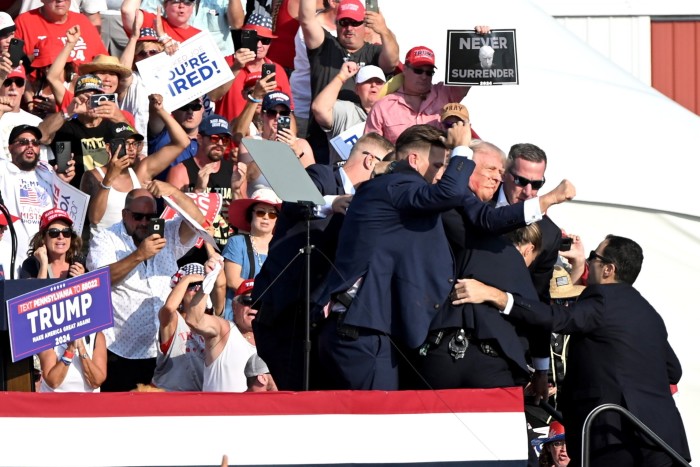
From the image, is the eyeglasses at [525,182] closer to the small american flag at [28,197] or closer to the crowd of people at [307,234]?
the crowd of people at [307,234]

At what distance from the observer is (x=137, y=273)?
955 centimetres

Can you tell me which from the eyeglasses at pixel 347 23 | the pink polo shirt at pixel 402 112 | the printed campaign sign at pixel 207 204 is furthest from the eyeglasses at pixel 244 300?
the eyeglasses at pixel 347 23

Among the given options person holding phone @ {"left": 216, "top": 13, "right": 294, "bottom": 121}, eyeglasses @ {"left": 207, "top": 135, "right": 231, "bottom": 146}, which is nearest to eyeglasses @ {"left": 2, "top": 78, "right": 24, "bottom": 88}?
eyeglasses @ {"left": 207, "top": 135, "right": 231, "bottom": 146}

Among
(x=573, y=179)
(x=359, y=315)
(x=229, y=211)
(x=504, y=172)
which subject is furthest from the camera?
(x=573, y=179)

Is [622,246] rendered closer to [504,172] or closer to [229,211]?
[504,172]

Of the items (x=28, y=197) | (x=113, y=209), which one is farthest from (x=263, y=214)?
(x=28, y=197)

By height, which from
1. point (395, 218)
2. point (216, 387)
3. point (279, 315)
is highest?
point (395, 218)

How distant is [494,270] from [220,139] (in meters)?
3.77

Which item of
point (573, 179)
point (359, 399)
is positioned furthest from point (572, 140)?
point (359, 399)

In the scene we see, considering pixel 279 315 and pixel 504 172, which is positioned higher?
pixel 504 172

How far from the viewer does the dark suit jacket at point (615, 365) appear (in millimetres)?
7492

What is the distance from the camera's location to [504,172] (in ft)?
26.4

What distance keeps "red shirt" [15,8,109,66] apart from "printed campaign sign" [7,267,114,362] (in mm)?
5214

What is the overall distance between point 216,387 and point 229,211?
148 centimetres
